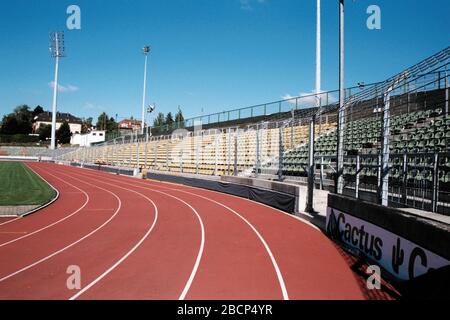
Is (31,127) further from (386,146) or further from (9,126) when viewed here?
(386,146)

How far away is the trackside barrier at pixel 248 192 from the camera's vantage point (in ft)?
50.7

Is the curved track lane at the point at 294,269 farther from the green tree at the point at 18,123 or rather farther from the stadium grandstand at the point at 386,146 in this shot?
the green tree at the point at 18,123

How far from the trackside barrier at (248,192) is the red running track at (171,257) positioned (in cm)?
80

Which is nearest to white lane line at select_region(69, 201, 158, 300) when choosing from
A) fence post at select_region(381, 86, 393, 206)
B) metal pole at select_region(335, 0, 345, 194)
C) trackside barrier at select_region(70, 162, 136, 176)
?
metal pole at select_region(335, 0, 345, 194)

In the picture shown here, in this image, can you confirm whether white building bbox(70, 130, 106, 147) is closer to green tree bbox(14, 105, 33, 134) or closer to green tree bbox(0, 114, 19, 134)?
green tree bbox(0, 114, 19, 134)

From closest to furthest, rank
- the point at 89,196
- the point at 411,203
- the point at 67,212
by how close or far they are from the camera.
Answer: the point at 411,203, the point at 67,212, the point at 89,196

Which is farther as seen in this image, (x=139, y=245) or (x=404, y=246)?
(x=139, y=245)

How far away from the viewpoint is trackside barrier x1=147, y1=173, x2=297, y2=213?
50.7 feet

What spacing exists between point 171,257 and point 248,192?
1232 centimetres

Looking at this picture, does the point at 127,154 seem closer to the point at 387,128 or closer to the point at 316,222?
the point at 316,222

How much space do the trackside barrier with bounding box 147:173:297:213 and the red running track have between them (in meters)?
0.80
